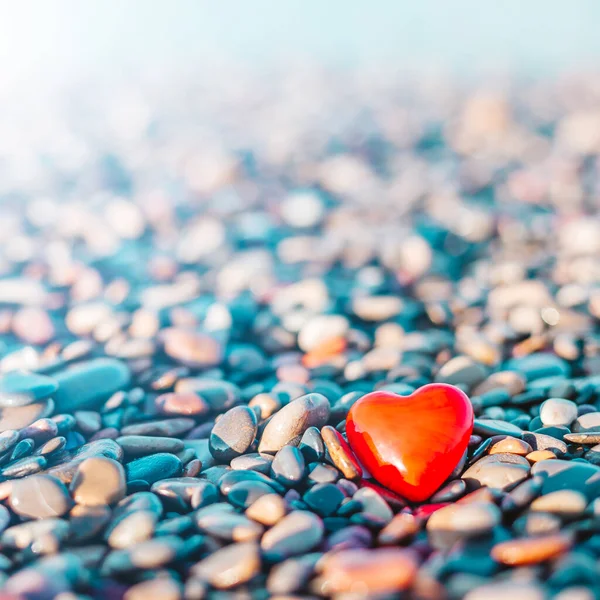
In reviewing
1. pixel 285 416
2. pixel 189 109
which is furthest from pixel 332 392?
pixel 189 109

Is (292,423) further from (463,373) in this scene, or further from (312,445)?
(463,373)

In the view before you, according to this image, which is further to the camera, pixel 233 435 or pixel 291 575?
pixel 233 435

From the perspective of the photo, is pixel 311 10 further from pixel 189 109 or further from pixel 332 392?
pixel 332 392

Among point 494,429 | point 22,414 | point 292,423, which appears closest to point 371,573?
point 292,423

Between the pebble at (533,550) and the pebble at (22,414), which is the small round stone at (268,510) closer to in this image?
the pebble at (533,550)

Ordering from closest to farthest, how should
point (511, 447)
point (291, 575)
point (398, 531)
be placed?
1. point (291, 575)
2. point (398, 531)
3. point (511, 447)
